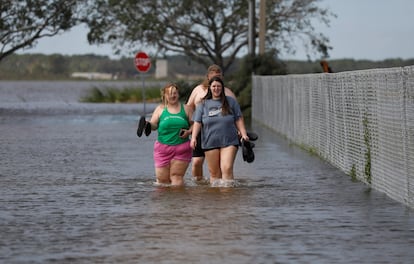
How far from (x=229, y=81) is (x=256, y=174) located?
110 feet

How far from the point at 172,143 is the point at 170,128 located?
0.66 feet

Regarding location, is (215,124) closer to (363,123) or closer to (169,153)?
(169,153)

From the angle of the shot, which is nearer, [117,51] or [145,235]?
[145,235]

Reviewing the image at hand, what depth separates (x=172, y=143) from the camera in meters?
17.9

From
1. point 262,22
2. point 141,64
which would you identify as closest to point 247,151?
point 262,22

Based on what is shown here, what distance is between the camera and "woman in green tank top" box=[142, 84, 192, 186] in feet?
58.7

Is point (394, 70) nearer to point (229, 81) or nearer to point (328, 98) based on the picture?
point (328, 98)

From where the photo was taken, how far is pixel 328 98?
23.6 meters

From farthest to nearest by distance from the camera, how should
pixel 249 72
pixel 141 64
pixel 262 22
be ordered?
pixel 141 64 → pixel 249 72 → pixel 262 22

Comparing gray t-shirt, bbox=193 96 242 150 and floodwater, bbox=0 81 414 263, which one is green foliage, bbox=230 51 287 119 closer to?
floodwater, bbox=0 81 414 263

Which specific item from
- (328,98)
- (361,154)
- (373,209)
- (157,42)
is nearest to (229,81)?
(157,42)

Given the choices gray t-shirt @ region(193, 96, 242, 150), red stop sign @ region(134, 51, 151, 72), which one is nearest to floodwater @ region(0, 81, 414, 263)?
gray t-shirt @ region(193, 96, 242, 150)

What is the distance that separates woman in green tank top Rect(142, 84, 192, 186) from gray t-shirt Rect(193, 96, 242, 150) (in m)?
0.24

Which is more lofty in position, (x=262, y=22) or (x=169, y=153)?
(x=262, y=22)
